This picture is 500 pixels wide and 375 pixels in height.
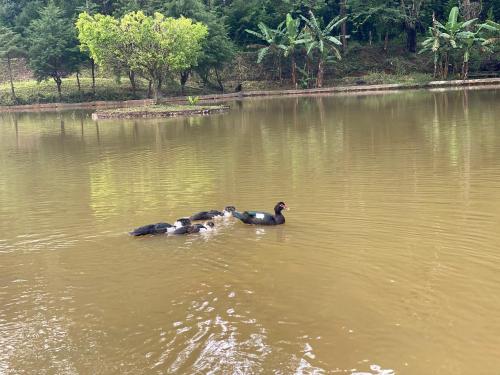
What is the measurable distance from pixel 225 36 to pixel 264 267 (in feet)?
170

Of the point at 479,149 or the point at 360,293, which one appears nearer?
the point at 360,293

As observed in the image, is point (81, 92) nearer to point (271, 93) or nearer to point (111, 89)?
point (111, 89)

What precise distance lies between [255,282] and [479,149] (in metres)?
11.2

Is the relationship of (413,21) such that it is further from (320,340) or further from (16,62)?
(320,340)

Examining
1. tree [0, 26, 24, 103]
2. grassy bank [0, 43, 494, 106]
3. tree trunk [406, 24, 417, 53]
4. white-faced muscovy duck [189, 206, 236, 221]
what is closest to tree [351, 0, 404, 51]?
tree trunk [406, 24, 417, 53]

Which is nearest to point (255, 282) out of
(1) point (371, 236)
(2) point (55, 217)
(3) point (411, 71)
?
(1) point (371, 236)

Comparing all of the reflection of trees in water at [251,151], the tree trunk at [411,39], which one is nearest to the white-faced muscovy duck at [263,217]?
the reflection of trees in water at [251,151]

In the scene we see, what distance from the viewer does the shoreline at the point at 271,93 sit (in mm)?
49094

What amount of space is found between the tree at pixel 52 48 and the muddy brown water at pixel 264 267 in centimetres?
4080

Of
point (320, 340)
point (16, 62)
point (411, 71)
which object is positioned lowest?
point (320, 340)

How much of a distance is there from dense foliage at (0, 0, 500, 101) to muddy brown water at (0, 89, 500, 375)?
2702 centimetres

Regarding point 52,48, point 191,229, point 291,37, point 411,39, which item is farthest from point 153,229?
point 411,39

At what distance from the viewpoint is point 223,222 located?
10.3 meters

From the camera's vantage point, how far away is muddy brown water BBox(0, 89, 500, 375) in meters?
5.50
